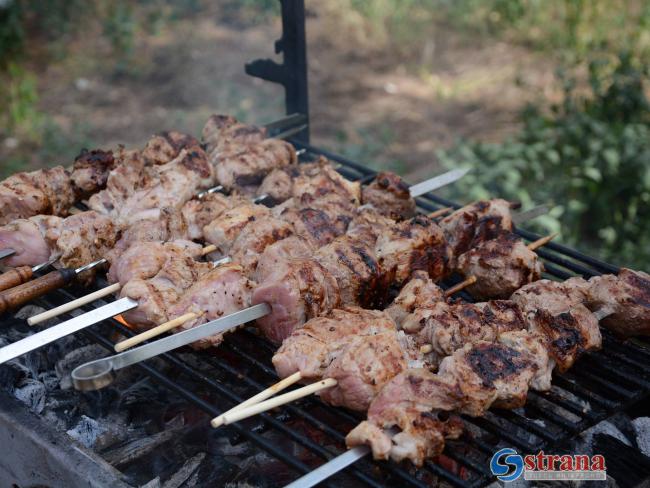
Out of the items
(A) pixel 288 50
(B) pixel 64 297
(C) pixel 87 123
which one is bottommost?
(C) pixel 87 123

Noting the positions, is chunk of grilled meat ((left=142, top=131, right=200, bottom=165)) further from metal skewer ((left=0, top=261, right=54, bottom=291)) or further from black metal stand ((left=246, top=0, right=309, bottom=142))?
metal skewer ((left=0, top=261, right=54, bottom=291))

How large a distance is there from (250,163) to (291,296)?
1.51 meters

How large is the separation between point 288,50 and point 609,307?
2799mm

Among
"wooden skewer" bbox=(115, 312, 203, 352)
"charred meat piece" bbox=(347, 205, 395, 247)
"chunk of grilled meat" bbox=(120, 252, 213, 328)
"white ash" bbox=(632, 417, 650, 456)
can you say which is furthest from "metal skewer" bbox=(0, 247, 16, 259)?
"white ash" bbox=(632, 417, 650, 456)

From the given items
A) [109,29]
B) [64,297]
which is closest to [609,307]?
[64,297]

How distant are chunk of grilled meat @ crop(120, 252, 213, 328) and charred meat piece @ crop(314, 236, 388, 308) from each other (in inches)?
22.7

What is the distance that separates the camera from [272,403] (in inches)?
100

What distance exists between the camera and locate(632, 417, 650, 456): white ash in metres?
3.17

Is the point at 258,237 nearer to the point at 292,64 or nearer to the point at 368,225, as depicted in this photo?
the point at 368,225

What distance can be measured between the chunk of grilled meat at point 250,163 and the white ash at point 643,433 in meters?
2.41

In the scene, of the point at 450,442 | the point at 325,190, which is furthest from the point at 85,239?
the point at 450,442

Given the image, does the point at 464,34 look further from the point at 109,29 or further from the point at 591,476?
the point at 591,476

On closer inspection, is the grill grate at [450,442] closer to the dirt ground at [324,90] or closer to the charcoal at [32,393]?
the charcoal at [32,393]

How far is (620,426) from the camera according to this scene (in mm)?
3322
